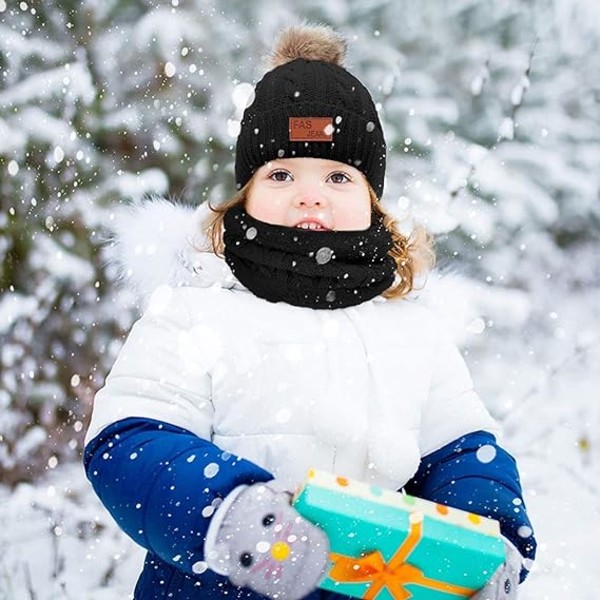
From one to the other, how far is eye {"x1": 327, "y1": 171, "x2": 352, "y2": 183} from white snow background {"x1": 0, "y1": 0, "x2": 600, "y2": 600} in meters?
0.46

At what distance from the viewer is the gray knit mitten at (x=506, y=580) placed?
1505 millimetres

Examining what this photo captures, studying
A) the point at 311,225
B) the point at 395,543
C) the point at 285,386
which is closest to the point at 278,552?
the point at 395,543

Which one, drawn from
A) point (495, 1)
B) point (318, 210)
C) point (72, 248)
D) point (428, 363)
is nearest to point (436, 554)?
point (428, 363)

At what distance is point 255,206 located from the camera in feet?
6.56

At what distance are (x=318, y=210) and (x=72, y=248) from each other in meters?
2.64

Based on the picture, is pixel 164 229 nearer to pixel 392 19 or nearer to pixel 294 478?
pixel 294 478

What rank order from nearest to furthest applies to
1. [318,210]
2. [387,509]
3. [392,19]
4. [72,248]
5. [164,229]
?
[387,509] → [318,210] → [164,229] → [72,248] → [392,19]

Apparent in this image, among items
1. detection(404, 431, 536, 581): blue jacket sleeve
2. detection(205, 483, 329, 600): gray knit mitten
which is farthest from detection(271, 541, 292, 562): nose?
detection(404, 431, 536, 581): blue jacket sleeve

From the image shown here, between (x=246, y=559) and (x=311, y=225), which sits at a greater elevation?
(x=311, y=225)

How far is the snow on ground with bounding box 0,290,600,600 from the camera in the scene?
3.40 meters

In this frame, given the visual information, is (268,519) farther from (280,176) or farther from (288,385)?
(280,176)

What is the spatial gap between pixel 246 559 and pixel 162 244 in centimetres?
112

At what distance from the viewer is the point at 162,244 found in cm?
228

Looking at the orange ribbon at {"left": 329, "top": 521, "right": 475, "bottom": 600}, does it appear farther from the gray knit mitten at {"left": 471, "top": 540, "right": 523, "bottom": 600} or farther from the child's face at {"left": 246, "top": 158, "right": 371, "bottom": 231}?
the child's face at {"left": 246, "top": 158, "right": 371, "bottom": 231}
